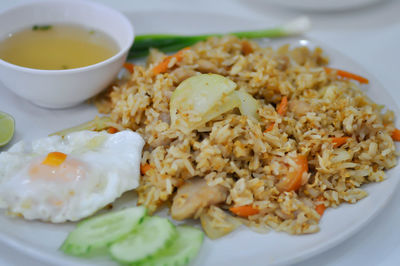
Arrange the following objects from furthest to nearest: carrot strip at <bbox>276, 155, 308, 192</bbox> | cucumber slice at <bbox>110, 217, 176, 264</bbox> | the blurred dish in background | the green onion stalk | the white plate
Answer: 1. the blurred dish in background
2. the green onion stalk
3. carrot strip at <bbox>276, 155, 308, 192</bbox>
4. the white plate
5. cucumber slice at <bbox>110, 217, 176, 264</bbox>

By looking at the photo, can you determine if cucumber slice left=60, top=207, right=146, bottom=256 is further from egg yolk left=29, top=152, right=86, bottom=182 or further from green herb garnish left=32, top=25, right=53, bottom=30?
green herb garnish left=32, top=25, right=53, bottom=30

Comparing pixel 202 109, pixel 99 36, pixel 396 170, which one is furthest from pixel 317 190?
pixel 99 36

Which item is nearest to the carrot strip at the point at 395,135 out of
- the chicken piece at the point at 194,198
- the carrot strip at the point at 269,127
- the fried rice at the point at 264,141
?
the fried rice at the point at 264,141

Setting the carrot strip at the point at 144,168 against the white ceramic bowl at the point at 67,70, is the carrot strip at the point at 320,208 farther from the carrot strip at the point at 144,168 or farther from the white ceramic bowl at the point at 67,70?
the white ceramic bowl at the point at 67,70

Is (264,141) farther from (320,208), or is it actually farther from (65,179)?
(65,179)

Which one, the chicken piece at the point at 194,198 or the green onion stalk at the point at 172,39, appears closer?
the chicken piece at the point at 194,198

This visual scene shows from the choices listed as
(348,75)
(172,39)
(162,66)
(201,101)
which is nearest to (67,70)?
(162,66)

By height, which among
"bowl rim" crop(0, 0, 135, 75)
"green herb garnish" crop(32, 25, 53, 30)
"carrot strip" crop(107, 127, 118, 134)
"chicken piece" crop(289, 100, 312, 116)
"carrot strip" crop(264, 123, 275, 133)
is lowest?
"carrot strip" crop(107, 127, 118, 134)

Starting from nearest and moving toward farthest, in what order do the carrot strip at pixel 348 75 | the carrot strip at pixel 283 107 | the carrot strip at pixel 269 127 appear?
the carrot strip at pixel 269 127, the carrot strip at pixel 283 107, the carrot strip at pixel 348 75

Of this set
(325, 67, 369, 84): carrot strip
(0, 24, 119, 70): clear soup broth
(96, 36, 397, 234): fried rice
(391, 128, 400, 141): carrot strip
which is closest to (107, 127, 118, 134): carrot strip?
(96, 36, 397, 234): fried rice
